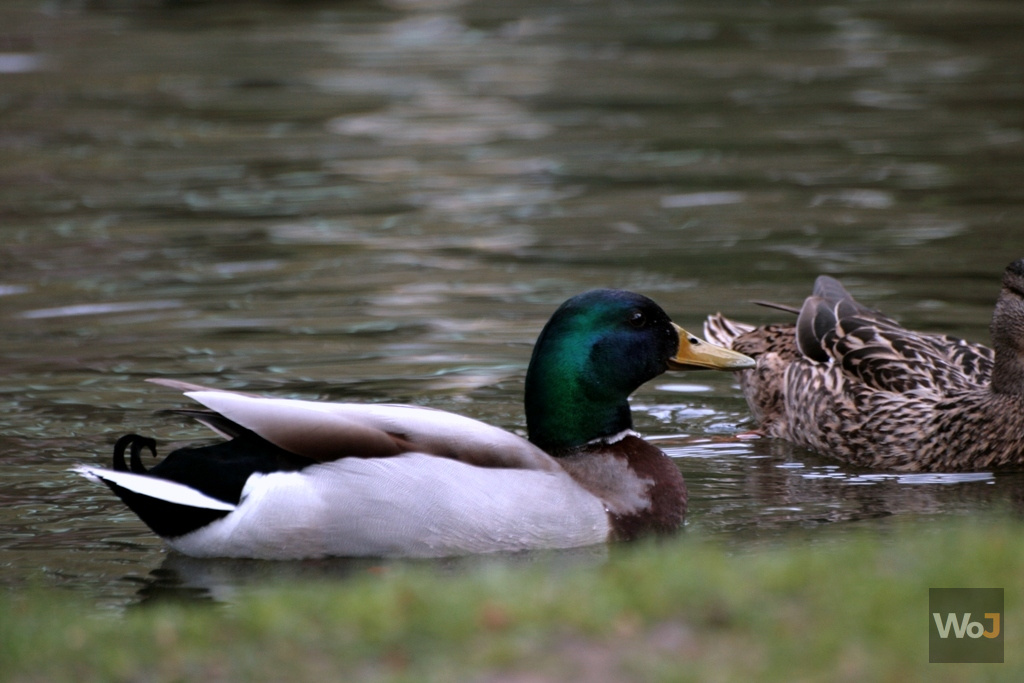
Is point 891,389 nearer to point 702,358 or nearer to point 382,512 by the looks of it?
point 702,358

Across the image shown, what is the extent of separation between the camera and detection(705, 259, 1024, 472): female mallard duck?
852 cm

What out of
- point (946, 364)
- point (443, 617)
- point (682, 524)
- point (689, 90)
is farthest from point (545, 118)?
point (443, 617)

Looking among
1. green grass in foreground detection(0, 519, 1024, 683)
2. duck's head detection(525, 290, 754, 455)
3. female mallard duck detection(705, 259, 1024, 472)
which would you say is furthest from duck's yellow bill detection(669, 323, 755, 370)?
green grass in foreground detection(0, 519, 1024, 683)

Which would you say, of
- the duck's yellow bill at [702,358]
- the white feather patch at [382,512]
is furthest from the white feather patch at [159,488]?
the duck's yellow bill at [702,358]

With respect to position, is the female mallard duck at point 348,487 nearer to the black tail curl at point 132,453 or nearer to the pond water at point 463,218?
the black tail curl at point 132,453

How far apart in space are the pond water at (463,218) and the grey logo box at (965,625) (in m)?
2.19

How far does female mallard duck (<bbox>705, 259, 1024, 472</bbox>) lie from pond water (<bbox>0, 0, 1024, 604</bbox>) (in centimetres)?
18

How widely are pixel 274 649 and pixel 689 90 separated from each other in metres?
17.5

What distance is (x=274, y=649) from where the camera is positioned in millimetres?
5062

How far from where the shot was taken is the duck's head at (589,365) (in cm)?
760

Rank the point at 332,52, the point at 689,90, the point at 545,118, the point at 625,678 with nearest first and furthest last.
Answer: the point at 625,678 → the point at 545,118 → the point at 689,90 → the point at 332,52

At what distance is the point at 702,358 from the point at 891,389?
1.50m

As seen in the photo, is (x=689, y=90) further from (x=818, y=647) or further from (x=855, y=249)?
(x=818, y=647)

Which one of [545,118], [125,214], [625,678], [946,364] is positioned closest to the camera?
[625,678]
